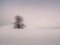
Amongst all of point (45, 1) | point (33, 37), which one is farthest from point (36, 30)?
point (45, 1)

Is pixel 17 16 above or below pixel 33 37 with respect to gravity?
above

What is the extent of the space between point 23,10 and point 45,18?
0.34 meters

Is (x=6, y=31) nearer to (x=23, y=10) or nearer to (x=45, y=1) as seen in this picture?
(x=23, y=10)

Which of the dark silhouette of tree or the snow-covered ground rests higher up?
the dark silhouette of tree

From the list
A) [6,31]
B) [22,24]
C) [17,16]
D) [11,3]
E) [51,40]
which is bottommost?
[51,40]

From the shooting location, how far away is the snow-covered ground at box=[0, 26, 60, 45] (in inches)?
52.9

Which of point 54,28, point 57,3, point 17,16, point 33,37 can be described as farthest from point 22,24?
point 57,3

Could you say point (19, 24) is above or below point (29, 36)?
above

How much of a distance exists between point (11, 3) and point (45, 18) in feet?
1.79

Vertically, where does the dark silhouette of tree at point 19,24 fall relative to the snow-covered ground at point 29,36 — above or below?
above

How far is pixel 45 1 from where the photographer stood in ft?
4.53

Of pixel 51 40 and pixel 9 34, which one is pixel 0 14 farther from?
pixel 51 40

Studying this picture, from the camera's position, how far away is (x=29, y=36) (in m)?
1.36

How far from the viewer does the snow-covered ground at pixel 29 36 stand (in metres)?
1.34
